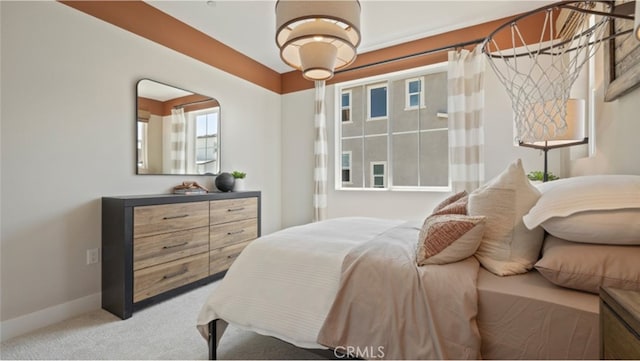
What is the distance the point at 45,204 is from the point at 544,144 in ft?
12.6

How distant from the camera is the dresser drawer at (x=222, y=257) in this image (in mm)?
2760

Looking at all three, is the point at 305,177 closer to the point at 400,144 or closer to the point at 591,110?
the point at 400,144

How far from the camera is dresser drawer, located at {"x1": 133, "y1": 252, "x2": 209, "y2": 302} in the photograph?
2.18m

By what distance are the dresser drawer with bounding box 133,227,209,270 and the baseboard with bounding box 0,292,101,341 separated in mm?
539

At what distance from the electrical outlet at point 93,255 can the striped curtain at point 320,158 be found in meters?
2.35

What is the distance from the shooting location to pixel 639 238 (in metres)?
0.91

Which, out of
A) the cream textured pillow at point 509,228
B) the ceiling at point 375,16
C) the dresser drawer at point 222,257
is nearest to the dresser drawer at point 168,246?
the dresser drawer at point 222,257

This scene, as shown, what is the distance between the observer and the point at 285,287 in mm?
1353

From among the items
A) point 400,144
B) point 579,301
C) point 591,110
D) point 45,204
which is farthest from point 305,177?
Answer: point 579,301

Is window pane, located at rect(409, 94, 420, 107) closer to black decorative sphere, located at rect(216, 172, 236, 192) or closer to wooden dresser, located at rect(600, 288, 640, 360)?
black decorative sphere, located at rect(216, 172, 236, 192)

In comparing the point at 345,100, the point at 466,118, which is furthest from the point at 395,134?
the point at 345,100

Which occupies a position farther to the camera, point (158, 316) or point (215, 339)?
point (158, 316)

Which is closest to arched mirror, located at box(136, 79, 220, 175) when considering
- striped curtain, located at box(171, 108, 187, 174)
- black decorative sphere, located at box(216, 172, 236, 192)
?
striped curtain, located at box(171, 108, 187, 174)

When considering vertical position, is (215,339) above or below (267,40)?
below
